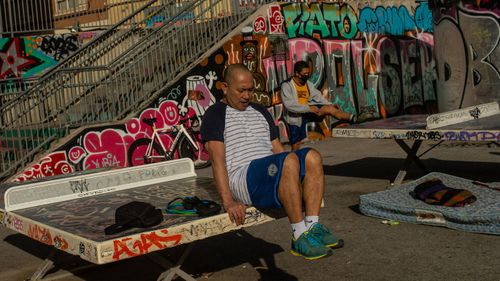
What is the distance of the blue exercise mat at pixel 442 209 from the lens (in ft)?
23.6

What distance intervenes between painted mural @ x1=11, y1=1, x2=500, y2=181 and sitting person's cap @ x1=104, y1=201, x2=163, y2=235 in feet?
26.6

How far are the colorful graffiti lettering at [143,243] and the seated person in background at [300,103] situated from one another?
6.09 m

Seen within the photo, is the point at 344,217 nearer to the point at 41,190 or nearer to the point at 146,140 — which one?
the point at 41,190

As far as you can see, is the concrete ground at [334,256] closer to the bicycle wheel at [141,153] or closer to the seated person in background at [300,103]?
the seated person in background at [300,103]

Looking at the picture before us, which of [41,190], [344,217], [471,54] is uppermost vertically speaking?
[471,54]

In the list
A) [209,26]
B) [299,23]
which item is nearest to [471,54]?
[299,23]

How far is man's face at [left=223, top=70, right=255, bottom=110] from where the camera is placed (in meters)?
5.45

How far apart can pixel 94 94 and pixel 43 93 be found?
998mm

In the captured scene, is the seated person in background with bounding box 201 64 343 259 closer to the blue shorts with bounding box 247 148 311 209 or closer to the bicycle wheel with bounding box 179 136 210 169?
the blue shorts with bounding box 247 148 311 209

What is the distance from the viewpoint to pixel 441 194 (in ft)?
26.0

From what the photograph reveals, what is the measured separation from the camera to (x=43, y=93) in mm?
13992

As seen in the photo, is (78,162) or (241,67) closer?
(241,67)

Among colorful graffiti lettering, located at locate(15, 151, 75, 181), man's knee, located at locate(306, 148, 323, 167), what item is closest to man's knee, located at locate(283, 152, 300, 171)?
man's knee, located at locate(306, 148, 323, 167)

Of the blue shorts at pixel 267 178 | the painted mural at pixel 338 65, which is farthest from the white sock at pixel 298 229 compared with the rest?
the painted mural at pixel 338 65
